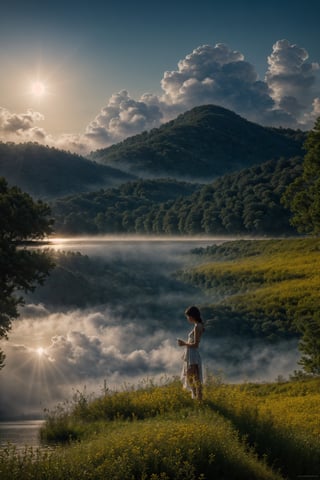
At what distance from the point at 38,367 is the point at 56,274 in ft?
102

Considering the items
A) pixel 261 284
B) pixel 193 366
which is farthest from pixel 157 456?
pixel 261 284

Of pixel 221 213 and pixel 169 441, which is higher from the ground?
pixel 221 213

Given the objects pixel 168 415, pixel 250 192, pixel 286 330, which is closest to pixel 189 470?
pixel 168 415

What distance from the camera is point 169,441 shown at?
13312 mm

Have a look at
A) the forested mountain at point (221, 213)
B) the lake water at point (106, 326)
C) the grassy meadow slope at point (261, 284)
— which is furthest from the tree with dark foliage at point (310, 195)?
the forested mountain at point (221, 213)

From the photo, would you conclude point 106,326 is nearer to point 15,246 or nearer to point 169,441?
point 15,246

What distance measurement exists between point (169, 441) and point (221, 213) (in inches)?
4787

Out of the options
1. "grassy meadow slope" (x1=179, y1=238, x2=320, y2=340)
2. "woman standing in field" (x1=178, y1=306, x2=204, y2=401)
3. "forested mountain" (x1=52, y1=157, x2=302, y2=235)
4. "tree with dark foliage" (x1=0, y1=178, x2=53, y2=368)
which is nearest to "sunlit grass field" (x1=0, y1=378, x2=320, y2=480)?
"woman standing in field" (x1=178, y1=306, x2=204, y2=401)

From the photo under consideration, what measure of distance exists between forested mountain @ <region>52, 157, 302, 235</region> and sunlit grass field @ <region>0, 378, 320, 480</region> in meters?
97.4

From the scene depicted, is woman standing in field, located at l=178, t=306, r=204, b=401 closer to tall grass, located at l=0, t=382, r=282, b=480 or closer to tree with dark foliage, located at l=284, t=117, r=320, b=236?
tall grass, located at l=0, t=382, r=282, b=480

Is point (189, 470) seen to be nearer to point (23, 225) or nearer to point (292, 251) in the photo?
point (23, 225)

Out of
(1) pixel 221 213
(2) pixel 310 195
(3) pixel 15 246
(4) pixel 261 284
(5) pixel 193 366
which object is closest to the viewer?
(5) pixel 193 366

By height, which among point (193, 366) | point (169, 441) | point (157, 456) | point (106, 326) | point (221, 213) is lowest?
point (106, 326)

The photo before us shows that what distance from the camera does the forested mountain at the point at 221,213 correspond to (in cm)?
11906
